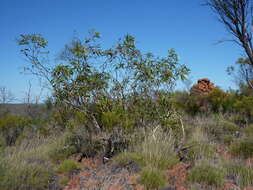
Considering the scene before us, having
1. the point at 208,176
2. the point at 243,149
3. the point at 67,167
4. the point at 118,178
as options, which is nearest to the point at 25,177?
the point at 67,167

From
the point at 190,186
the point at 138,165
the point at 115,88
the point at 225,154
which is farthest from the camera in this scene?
the point at 115,88

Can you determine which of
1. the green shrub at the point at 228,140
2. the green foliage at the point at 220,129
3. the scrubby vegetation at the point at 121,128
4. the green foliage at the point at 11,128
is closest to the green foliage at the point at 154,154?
the scrubby vegetation at the point at 121,128

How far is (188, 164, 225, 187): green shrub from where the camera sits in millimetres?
3584

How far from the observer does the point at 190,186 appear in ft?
11.5

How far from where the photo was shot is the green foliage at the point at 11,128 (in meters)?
6.81

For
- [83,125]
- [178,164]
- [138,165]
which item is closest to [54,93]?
[83,125]

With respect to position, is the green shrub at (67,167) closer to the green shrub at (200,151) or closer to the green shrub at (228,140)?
the green shrub at (200,151)

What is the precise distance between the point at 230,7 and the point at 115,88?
567 cm

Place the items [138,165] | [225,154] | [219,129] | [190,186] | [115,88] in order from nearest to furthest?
[190,186]
[138,165]
[225,154]
[115,88]
[219,129]

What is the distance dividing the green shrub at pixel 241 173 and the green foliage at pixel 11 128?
6.01 meters

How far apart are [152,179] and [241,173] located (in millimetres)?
1553

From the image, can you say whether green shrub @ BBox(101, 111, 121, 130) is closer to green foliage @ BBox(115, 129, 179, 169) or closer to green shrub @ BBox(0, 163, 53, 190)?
green foliage @ BBox(115, 129, 179, 169)

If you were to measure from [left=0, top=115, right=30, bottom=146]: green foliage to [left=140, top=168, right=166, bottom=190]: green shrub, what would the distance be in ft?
15.6

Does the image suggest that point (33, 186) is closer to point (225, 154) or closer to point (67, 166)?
point (67, 166)
